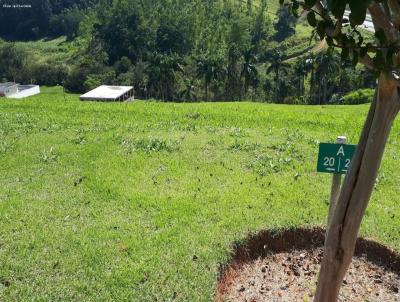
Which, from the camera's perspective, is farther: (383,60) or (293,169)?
(293,169)

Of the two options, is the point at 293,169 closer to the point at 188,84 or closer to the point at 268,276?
the point at 268,276

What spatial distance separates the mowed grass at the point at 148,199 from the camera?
4.58 metres

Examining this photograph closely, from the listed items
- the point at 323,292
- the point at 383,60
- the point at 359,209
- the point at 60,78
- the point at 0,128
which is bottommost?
the point at 60,78

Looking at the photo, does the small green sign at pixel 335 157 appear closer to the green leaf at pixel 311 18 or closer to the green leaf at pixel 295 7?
the green leaf at pixel 295 7

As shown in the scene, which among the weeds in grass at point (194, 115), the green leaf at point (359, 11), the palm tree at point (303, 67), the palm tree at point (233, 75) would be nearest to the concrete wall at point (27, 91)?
the palm tree at point (233, 75)

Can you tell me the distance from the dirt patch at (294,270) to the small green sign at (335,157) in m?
1.28

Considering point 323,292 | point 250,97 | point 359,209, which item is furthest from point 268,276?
point 250,97

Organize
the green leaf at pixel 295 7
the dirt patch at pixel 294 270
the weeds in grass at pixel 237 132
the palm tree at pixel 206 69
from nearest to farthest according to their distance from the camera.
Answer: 1. the green leaf at pixel 295 7
2. the dirt patch at pixel 294 270
3. the weeds in grass at pixel 237 132
4. the palm tree at pixel 206 69

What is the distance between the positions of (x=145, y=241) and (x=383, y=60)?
3459mm

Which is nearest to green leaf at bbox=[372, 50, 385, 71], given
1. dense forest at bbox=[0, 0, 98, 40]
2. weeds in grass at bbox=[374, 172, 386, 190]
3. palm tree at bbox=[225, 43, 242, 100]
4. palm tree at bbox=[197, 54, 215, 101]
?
weeds in grass at bbox=[374, 172, 386, 190]

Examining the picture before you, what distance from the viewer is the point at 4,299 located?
13.8 feet

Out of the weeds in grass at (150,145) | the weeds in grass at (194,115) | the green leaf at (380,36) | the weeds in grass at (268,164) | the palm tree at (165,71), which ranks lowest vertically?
the palm tree at (165,71)

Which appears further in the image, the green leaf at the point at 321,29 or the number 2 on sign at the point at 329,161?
the number 2 on sign at the point at 329,161

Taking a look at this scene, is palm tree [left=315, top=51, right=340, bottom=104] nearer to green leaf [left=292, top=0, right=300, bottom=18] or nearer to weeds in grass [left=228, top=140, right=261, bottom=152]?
weeds in grass [left=228, top=140, right=261, bottom=152]
